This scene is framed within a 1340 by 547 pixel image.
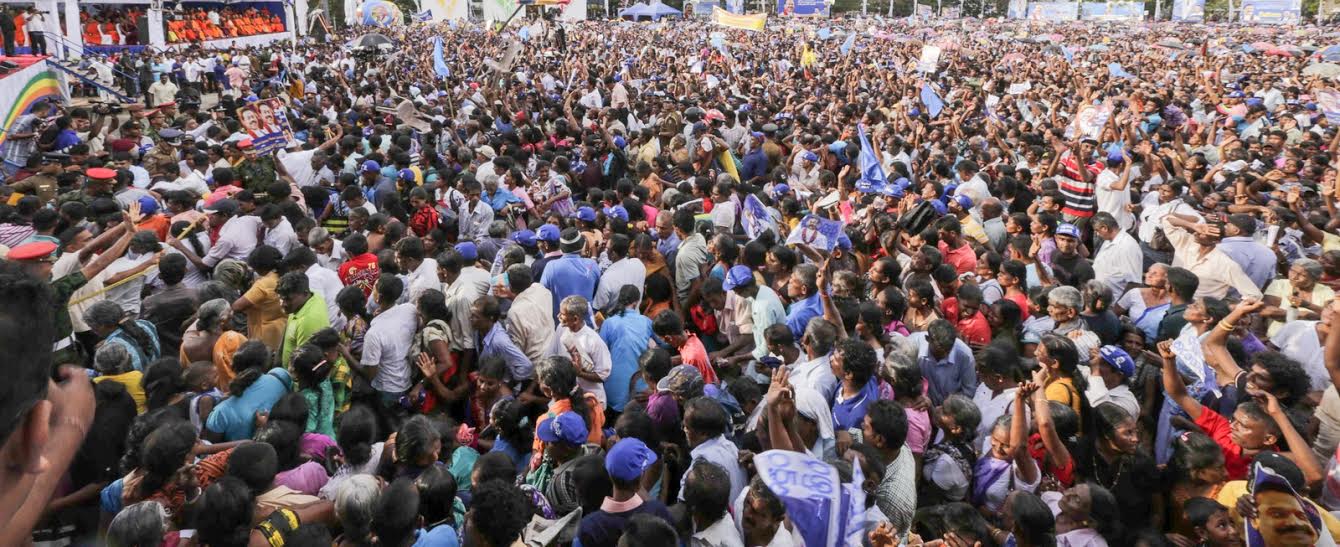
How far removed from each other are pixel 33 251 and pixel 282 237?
167 cm

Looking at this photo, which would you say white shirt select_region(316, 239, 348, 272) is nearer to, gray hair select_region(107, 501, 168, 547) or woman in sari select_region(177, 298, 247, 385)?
woman in sari select_region(177, 298, 247, 385)

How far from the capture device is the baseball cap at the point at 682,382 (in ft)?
12.7

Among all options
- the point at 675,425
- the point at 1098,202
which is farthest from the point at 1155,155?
the point at 675,425

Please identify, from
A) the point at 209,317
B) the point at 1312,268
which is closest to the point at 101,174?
the point at 209,317

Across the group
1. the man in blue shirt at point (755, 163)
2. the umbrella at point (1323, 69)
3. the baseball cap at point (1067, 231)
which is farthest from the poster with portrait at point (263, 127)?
the umbrella at point (1323, 69)

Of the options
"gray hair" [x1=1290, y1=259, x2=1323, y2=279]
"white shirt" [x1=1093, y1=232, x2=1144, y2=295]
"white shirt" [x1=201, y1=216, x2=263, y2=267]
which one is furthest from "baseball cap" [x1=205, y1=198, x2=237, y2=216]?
"gray hair" [x1=1290, y1=259, x2=1323, y2=279]

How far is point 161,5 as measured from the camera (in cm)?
2686

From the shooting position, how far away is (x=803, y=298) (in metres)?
4.90

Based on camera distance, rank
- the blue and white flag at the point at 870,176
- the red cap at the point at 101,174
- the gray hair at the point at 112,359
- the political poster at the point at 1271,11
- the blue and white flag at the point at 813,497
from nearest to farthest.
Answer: the blue and white flag at the point at 813,497 < the gray hair at the point at 112,359 < the red cap at the point at 101,174 < the blue and white flag at the point at 870,176 < the political poster at the point at 1271,11

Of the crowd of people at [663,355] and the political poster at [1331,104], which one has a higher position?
the political poster at [1331,104]

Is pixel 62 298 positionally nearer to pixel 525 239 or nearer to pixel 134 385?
pixel 134 385

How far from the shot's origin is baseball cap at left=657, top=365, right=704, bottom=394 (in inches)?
152

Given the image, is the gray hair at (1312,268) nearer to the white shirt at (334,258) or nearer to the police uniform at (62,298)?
the white shirt at (334,258)

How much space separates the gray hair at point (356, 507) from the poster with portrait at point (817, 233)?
3.69 m
